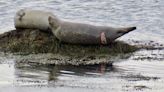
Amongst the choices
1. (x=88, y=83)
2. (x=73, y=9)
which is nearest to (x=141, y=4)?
(x=73, y=9)

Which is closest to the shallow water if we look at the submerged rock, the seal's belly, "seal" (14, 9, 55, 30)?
the submerged rock

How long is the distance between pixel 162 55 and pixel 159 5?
9300 millimetres

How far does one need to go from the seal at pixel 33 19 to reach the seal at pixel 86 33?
47 cm

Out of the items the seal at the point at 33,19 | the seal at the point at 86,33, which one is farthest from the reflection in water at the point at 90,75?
the seal at the point at 33,19

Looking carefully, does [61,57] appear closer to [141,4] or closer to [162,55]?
A: [162,55]

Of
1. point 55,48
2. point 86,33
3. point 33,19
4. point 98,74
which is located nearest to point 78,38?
point 86,33

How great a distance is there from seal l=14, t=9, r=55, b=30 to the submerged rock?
127mm

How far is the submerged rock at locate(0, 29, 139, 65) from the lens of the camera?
497 inches

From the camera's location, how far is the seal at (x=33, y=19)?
45.6ft

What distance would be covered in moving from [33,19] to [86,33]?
153cm

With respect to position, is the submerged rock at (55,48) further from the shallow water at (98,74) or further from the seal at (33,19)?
the shallow water at (98,74)

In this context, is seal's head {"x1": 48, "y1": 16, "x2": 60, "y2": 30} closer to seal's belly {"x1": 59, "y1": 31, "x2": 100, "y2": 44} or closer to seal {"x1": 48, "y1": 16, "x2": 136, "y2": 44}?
seal {"x1": 48, "y1": 16, "x2": 136, "y2": 44}

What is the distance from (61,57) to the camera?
42.0ft

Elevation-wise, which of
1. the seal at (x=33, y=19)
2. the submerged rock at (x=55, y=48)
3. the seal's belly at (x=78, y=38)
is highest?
the seal at (x=33, y=19)
